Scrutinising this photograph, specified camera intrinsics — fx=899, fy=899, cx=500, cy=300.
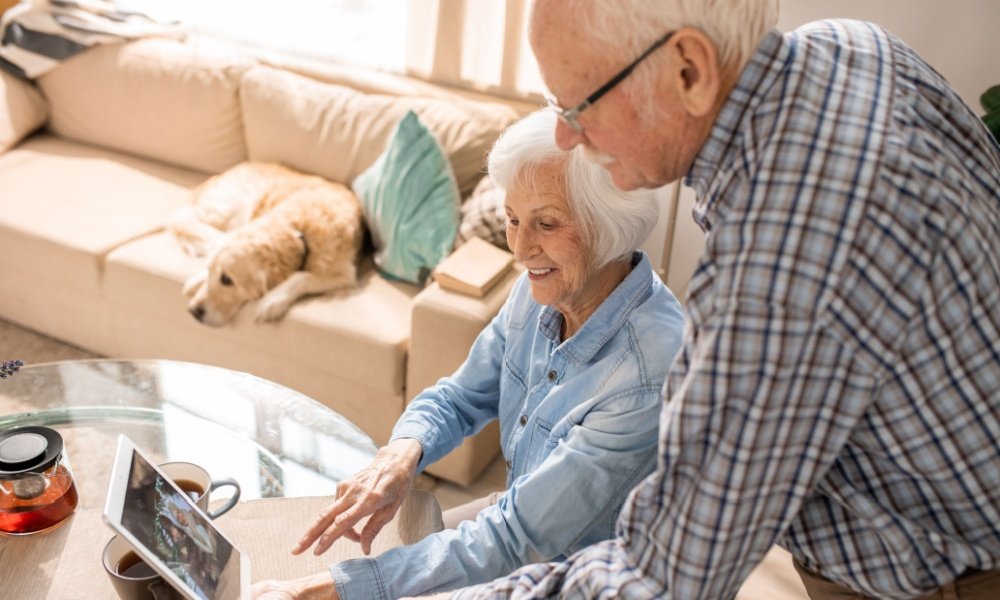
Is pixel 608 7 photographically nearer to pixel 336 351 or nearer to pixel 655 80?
pixel 655 80

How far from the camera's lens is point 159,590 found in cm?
108

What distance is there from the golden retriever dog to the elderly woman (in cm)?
120

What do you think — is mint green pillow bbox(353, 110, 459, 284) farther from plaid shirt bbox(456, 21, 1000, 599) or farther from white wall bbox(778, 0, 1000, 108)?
plaid shirt bbox(456, 21, 1000, 599)

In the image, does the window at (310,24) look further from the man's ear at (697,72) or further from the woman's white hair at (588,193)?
the man's ear at (697,72)

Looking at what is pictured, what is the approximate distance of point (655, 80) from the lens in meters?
0.85

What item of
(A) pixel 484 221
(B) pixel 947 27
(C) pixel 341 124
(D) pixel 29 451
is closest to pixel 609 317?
(D) pixel 29 451

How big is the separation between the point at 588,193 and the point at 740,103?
0.54m

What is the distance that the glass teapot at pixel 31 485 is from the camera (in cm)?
130

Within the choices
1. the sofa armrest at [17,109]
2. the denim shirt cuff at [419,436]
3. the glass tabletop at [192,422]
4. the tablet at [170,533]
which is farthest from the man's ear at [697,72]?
the sofa armrest at [17,109]

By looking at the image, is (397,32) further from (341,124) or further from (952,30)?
(952,30)

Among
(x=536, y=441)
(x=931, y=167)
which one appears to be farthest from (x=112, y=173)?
(x=931, y=167)

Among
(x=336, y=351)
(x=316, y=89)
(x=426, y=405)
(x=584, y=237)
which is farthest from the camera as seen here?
(x=316, y=89)

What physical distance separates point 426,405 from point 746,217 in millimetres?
899

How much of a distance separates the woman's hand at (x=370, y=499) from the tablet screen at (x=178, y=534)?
13cm
